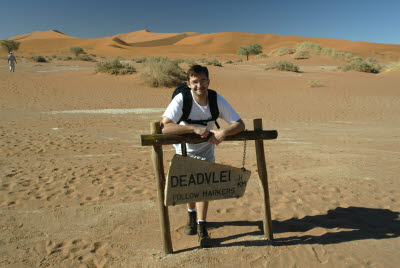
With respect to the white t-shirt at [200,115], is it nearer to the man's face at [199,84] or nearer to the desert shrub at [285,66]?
the man's face at [199,84]

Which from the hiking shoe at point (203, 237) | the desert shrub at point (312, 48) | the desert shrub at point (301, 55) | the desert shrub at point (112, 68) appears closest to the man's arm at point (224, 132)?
the hiking shoe at point (203, 237)

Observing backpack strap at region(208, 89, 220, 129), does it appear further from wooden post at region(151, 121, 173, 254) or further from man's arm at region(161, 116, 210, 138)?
wooden post at region(151, 121, 173, 254)

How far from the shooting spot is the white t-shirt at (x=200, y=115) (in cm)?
280

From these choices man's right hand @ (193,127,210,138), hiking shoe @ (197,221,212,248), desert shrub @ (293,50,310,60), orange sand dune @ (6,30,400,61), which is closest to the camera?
man's right hand @ (193,127,210,138)

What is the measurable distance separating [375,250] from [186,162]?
87.2 inches

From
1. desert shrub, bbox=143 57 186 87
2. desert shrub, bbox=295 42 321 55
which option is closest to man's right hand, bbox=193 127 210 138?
desert shrub, bbox=143 57 186 87

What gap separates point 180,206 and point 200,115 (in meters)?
1.96

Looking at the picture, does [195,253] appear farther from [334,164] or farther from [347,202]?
[334,164]

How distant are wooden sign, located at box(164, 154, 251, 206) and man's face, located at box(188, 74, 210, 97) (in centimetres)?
60

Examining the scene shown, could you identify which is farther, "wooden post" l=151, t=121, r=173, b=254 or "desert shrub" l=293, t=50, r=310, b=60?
"desert shrub" l=293, t=50, r=310, b=60

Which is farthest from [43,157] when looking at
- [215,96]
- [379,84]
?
[379,84]

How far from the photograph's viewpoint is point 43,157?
6734 mm

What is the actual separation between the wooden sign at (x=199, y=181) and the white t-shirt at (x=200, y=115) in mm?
215

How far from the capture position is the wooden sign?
280 cm
